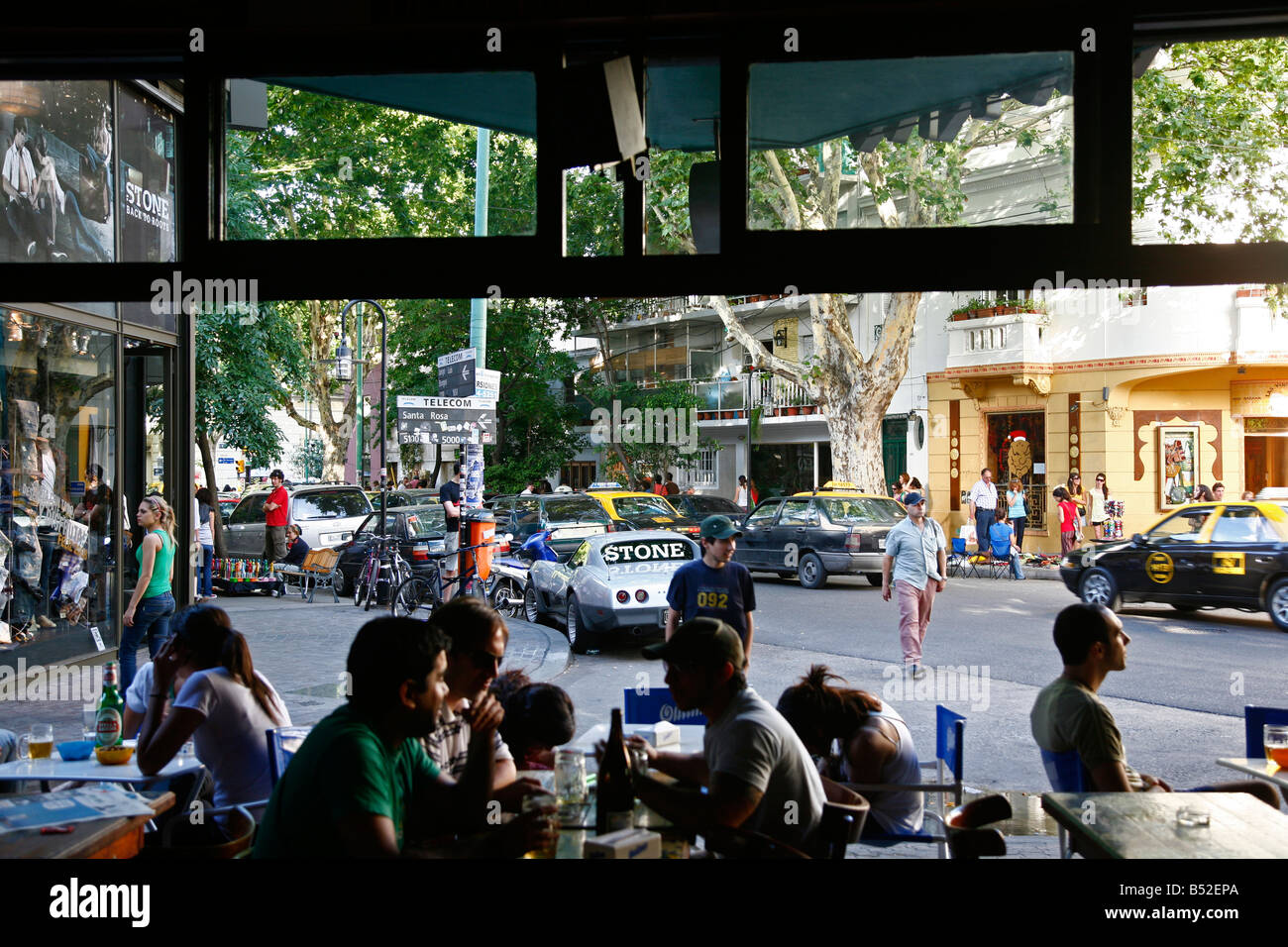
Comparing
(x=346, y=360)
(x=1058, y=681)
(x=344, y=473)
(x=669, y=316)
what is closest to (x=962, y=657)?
(x=1058, y=681)

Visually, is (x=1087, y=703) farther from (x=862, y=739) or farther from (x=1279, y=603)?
(x=1279, y=603)

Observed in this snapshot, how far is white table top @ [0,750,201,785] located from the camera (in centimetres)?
444

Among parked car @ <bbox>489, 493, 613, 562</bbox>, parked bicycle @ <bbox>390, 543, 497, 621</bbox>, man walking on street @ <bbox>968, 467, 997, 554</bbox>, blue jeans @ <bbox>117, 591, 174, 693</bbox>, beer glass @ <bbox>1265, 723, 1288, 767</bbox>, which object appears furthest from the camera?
man walking on street @ <bbox>968, 467, 997, 554</bbox>

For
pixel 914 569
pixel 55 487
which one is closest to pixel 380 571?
pixel 55 487

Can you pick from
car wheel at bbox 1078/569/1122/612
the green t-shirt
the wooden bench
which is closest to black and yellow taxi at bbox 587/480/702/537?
the wooden bench

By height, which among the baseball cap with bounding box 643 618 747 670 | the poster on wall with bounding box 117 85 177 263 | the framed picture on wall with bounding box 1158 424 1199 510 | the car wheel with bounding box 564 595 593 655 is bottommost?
the car wheel with bounding box 564 595 593 655

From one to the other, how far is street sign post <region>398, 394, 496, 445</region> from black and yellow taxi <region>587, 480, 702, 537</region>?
172 inches

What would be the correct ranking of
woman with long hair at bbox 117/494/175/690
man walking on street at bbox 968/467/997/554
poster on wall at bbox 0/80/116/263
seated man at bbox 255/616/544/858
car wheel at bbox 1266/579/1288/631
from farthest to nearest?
man walking on street at bbox 968/467/997/554, car wheel at bbox 1266/579/1288/631, woman with long hair at bbox 117/494/175/690, poster on wall at bbox 0/80/116/263, seated man at bbox 255/616/544/858

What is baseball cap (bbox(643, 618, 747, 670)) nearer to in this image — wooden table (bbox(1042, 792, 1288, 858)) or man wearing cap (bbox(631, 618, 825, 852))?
man wearing cap (bbox(631, 618, 825, 852))

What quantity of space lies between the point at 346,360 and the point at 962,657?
69.4 ft

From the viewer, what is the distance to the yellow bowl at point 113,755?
468 centimetres

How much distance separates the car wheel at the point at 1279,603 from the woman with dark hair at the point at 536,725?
38.7ft

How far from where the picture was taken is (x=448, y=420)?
14.2 metres
